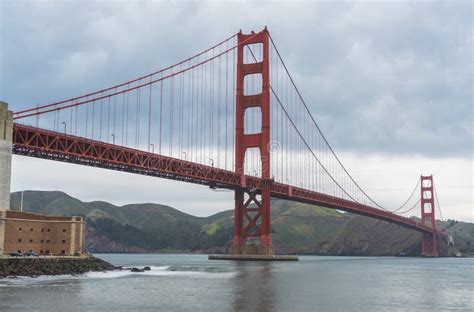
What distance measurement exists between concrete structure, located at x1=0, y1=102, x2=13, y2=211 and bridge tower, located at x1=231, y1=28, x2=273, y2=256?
36.2 meters

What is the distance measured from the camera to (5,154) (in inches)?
1873

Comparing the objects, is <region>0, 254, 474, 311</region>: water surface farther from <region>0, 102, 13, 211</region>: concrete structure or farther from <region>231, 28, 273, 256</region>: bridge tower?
<region>231, 28, 273, 256</region>: bridge tower

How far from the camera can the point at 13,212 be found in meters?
49.7

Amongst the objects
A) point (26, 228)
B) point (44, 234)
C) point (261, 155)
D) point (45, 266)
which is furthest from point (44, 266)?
point (261, 155)

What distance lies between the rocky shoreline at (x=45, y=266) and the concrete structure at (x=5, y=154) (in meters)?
4.42

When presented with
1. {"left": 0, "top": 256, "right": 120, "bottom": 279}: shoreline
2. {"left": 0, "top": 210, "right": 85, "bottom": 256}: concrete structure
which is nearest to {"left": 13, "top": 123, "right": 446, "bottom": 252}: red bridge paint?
{"left": 0, "top": 210, "right": 85, "bottom": 256}: concrete structure

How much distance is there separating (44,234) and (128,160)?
45.8ft

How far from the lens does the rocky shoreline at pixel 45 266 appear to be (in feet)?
149

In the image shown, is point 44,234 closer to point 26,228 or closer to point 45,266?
point 26,228

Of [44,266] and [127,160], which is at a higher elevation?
[127,160]

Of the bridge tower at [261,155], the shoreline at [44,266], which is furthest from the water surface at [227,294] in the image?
the bridge tower at [261,155]

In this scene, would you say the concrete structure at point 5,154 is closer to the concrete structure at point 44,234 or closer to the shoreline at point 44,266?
the concrete structure at point 44,234

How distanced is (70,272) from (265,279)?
14.9 meters

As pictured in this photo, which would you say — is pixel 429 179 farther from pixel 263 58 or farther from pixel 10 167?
pixel 10 167
